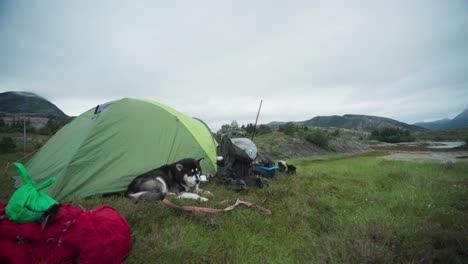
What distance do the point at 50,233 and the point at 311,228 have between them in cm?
415

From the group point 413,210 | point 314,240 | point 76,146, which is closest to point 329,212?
point 314,240

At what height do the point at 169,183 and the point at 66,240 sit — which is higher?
the point at 66,240

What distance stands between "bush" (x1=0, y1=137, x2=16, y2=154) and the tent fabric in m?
13.9

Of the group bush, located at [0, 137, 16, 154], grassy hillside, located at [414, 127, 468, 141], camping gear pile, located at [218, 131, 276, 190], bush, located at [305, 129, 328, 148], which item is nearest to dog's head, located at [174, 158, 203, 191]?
camping gear pile, located at [218, 131, 276, 190]

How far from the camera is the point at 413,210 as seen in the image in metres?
4.30

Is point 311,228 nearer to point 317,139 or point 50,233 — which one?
point 50,233

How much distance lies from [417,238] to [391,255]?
111 centimetres

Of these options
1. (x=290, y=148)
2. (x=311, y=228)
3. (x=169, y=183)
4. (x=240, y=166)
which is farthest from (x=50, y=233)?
(x=290, y=148)

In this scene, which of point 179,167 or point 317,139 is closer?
point 179,167

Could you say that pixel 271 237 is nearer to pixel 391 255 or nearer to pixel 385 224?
pixel 391 255

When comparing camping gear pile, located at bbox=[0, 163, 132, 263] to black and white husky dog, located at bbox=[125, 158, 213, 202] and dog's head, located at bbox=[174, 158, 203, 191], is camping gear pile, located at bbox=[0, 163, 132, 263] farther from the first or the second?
dog's head, located at bbox=[174, 158, 203, 191]

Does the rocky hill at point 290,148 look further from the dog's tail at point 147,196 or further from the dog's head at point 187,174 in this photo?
the dog's tail at point 147,196

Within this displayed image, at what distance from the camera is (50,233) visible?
218 centimetres

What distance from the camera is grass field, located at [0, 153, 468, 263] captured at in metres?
2.58
